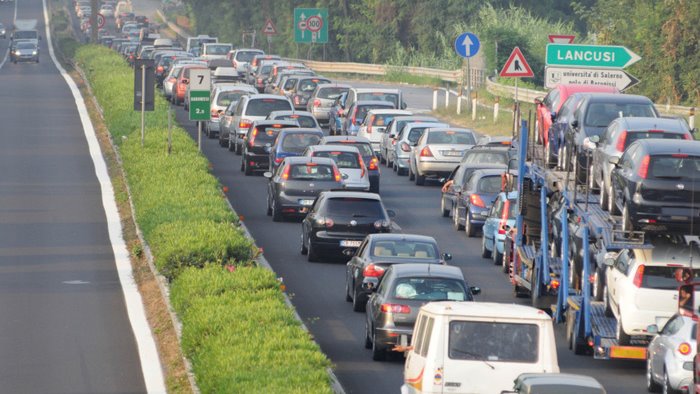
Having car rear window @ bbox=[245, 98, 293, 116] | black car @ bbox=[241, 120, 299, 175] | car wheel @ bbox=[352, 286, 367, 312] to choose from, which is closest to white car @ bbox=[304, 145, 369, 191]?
black car @ bbox=[241, 120, 299, 175]

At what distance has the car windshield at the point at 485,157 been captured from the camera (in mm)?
39906

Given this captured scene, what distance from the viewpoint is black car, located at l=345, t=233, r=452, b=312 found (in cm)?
2600

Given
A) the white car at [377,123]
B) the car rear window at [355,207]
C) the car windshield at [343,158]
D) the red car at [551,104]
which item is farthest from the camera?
the white car at [377,123]

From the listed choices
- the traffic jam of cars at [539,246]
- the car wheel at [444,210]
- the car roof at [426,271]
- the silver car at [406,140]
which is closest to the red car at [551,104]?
the traffic jam of cars at [539,246]

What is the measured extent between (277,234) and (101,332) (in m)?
11.9

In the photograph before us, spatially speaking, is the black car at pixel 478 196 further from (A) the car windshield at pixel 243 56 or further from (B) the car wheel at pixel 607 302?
(A) the car windshield at pixel 243 56

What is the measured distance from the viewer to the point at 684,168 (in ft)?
69.8

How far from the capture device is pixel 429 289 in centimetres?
2253

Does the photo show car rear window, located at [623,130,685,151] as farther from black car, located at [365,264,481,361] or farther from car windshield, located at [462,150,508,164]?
car windshield, located at [462,150,508,164]

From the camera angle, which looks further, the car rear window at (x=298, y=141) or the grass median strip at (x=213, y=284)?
the car rear window at (x=298, y=141)

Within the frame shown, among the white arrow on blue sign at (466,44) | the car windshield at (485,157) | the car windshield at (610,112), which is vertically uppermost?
the white arrow on blue sign at (466,44)

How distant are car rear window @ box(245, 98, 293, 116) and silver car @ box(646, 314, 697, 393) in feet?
107

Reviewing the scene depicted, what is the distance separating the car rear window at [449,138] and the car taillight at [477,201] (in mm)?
9336

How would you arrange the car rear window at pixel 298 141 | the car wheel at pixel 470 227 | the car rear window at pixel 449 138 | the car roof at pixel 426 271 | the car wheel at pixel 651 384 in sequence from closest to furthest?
the car wheel at pixel 651 384 < the car roof at pixel 426 271 < the car wheel at pixel 470 227 < the car rear window at pixel 298 141 < the car rear window at pixel 449 138
